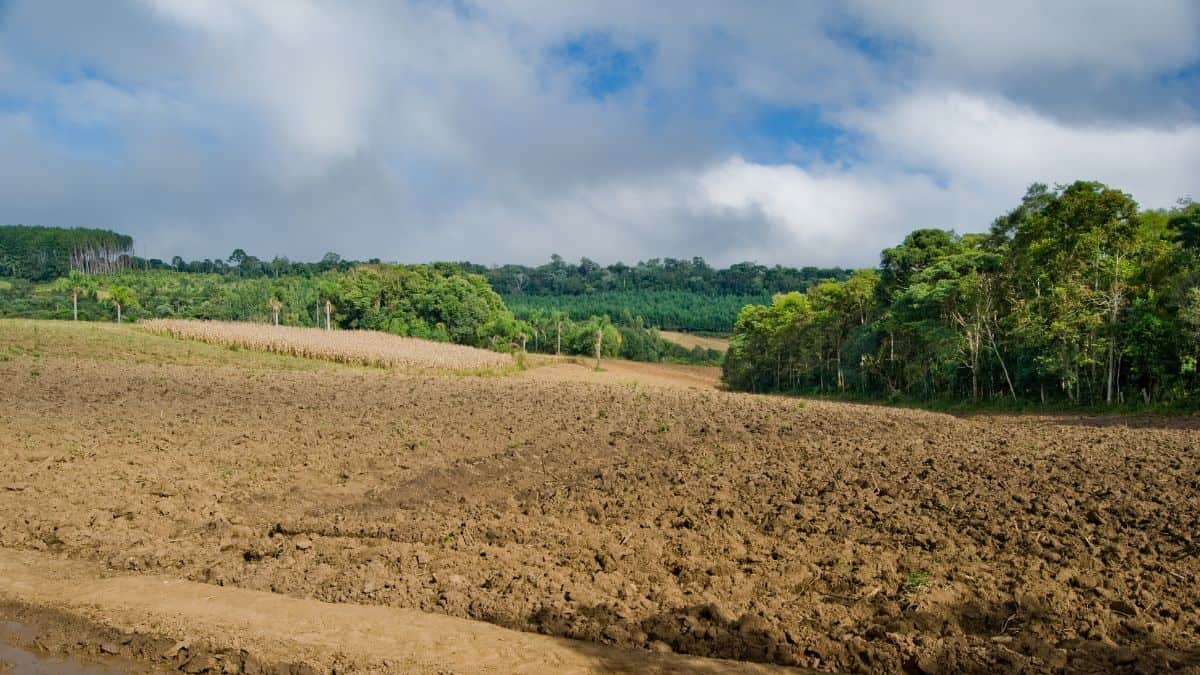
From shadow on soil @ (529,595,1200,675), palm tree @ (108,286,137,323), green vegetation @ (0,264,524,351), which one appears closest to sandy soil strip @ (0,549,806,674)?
shadow on soil @ (529,595,1200,675)

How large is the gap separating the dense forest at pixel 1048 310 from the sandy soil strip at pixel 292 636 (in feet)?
81.1

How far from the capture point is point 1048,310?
95.8 feet

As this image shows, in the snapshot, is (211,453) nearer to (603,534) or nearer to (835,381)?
(603,534)

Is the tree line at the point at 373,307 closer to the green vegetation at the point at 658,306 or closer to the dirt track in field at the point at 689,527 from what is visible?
the green vegetation at the point at 658,306

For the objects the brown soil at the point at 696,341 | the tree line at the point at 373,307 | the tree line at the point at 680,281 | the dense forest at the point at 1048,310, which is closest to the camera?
the dense forest at the point at 1048,310

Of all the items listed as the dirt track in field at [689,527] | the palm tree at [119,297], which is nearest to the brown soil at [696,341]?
the palm tree at [119,297]

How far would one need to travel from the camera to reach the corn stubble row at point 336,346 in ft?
165

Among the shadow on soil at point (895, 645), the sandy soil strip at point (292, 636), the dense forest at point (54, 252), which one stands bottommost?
the sandy soil strip at point (292, 636)

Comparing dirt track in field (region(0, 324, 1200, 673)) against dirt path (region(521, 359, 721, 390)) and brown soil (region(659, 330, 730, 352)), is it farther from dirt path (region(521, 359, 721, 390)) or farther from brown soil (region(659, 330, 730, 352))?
brown soil (region(659, 330, 730, 352))

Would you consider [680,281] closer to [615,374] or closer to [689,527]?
[615,374]

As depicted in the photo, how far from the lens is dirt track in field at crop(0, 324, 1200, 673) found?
7105 millimetres

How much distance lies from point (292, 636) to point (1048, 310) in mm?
29342

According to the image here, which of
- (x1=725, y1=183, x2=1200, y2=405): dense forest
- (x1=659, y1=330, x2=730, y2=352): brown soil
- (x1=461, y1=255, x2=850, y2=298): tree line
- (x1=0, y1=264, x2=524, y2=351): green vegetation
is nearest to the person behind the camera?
(x1=725, y1=183, x2=1200, y2=405): dense forest

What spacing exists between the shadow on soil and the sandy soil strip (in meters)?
0.19
